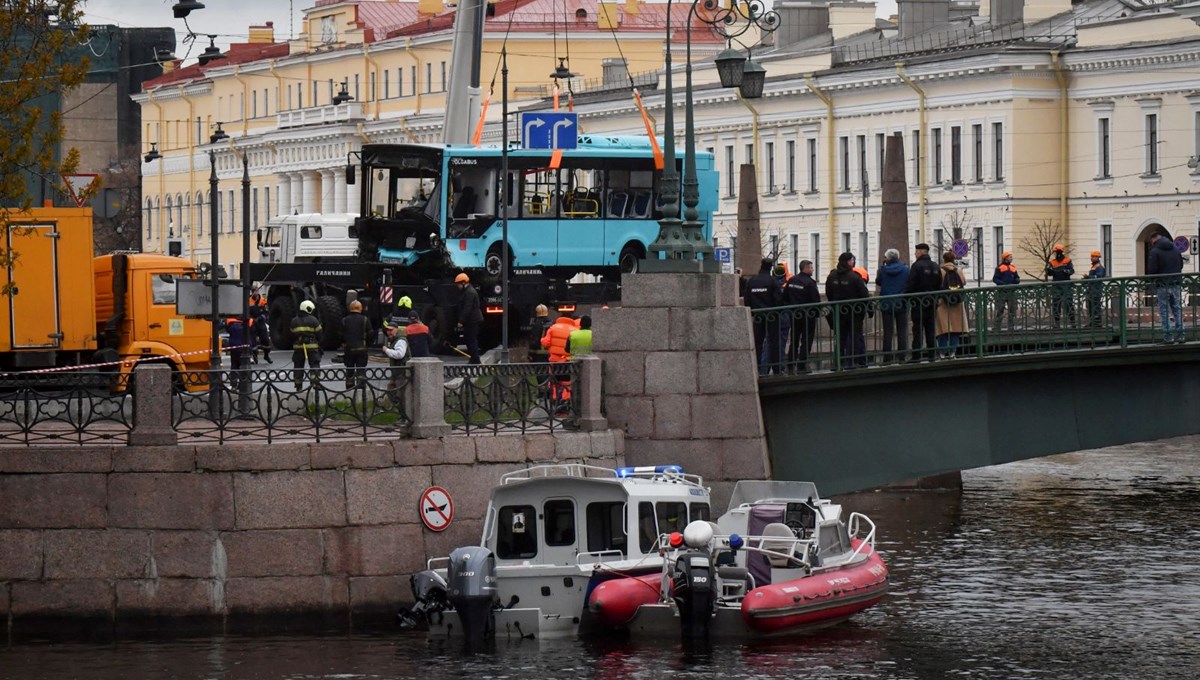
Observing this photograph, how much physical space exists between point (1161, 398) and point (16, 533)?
11352mm

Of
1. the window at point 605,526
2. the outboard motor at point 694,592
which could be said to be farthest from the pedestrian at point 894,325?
the outboard motor at point 694,592

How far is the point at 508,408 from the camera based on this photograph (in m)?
24.5

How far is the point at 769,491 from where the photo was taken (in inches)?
979

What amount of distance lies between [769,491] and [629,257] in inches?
688

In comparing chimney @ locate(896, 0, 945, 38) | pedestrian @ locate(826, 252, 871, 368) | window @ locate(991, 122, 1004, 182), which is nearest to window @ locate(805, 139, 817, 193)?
chimney @ locate(896, 0, 945, 38)

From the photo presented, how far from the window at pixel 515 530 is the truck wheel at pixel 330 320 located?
15781 mm

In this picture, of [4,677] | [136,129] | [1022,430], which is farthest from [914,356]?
[136,129]

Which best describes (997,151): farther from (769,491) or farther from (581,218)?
(769,491)

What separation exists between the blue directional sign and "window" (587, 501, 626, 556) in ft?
50.1

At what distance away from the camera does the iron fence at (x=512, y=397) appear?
24266mm

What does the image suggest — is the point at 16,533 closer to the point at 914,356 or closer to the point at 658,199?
the point at 914,356

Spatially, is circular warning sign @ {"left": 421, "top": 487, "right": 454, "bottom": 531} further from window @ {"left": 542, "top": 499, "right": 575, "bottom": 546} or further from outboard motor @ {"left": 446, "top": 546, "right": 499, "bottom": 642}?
window @ {"left": 542, "top": 499, "right": 575, "bottom": 546}

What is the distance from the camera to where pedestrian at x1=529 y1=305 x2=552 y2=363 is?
29.7 m

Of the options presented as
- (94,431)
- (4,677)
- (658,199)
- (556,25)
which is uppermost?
(556,25)
